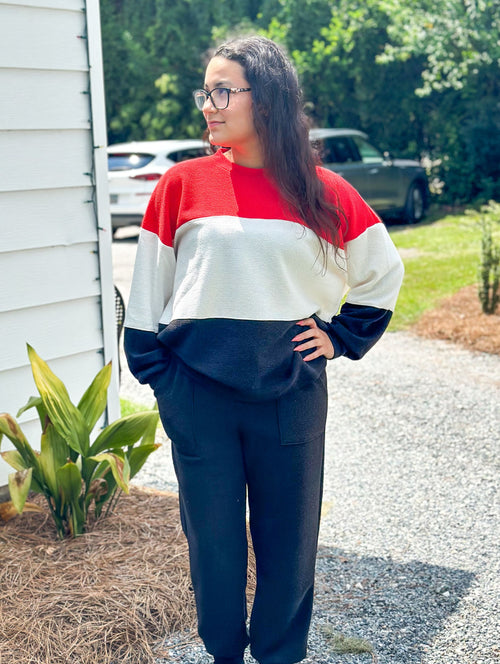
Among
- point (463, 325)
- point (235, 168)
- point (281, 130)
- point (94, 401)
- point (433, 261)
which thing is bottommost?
point (433, 261)

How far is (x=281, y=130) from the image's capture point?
88.0 inches

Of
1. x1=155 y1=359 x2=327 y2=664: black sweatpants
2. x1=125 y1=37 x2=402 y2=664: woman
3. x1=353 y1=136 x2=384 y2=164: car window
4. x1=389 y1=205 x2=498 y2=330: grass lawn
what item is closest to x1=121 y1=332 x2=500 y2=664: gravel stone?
x1=155 y1=359 x2=327 y2=664: black sweatpants

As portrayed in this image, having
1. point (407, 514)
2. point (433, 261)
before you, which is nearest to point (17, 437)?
point (407, 514)

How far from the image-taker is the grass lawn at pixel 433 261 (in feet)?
27.9

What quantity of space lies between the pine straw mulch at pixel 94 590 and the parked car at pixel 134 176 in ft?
31.7

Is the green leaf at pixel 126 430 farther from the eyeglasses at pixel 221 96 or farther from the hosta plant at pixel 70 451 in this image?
the eyeglasses at pixel 221 96

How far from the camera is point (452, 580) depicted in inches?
133

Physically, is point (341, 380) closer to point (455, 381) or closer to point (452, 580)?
point (455, 381)

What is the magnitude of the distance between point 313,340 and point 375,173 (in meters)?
11.8

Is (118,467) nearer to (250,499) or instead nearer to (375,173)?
(250,499)

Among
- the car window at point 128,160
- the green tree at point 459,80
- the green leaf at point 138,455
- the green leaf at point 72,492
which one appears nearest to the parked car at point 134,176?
the car window at point 128,160

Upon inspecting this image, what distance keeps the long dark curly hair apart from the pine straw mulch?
1543mm

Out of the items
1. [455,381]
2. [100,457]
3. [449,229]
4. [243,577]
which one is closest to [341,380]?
[455,381]

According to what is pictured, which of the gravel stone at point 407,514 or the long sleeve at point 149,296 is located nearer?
the long sleeve at point 149,296
